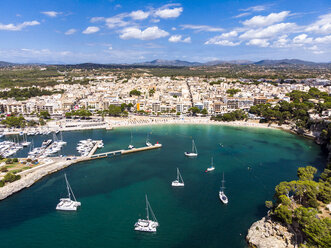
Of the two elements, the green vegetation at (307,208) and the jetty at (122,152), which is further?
the jetty at (122,152)

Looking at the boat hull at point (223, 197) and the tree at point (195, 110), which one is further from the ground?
the tree at point (195, 110)

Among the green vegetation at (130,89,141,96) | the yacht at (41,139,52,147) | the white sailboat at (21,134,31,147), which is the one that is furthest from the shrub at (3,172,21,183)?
the green vegetation at (130,89,141,96)

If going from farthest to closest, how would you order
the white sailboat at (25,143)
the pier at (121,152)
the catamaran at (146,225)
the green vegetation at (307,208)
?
the white sailboat at (25,143), the pier at (121,152), the catamaran at (146,225), the green vegetation at (307,208)

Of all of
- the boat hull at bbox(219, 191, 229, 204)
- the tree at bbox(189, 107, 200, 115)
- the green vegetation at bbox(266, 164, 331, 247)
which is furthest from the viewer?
the tree at bbox(189, 107, 200, 115)

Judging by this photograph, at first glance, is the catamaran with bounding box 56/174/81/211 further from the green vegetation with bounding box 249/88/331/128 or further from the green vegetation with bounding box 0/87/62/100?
the green vegetation with bounding box 0/87/62/100

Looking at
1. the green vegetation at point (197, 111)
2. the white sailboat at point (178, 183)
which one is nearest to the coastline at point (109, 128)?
the green vegetation at point (197, 111)

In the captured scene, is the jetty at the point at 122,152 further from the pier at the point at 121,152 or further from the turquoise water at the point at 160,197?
the turquoise water at the point at 160,197

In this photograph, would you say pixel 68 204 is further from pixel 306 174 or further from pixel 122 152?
pixel 306 174
